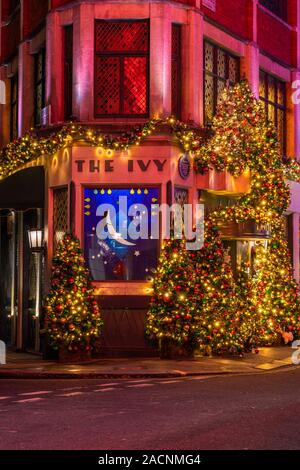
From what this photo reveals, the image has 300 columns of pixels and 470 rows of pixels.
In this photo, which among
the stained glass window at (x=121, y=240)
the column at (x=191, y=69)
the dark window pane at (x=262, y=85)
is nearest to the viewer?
the stained glass window at (x=121, y=240)

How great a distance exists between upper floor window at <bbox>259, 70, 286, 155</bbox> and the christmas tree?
9331 millimetres

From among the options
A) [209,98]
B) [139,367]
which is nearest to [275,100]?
[209,98]

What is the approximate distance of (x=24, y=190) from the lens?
21.5 metres

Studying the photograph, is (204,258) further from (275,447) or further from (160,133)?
(275,447)

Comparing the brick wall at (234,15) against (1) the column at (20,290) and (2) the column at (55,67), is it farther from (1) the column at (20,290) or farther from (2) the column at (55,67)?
(1) the column at (20,290)

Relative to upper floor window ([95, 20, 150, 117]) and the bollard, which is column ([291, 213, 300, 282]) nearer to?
upper floor window ([95, 20, 150, 117])

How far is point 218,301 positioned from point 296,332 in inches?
191

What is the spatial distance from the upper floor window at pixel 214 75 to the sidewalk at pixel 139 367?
6.00m

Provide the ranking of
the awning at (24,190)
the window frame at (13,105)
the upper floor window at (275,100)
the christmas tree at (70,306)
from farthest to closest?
the upper floor window at (275,100), the window frame at (13,105), the awning at (24,190), the christmas tree at (70,306)

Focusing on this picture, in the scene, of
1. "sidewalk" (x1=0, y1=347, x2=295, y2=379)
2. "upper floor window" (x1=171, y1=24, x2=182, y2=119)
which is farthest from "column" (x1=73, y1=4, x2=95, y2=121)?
"sidewalk" (x1=0, y1=347, x2=295, y2=379)

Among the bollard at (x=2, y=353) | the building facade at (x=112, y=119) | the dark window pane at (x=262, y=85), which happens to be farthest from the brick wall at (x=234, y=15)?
the bollard at (x=2, y=353)

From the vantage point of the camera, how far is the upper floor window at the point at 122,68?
21203 mm

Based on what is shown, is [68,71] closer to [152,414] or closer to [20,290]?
[20,290]

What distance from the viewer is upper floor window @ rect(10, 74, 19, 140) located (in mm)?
25906
